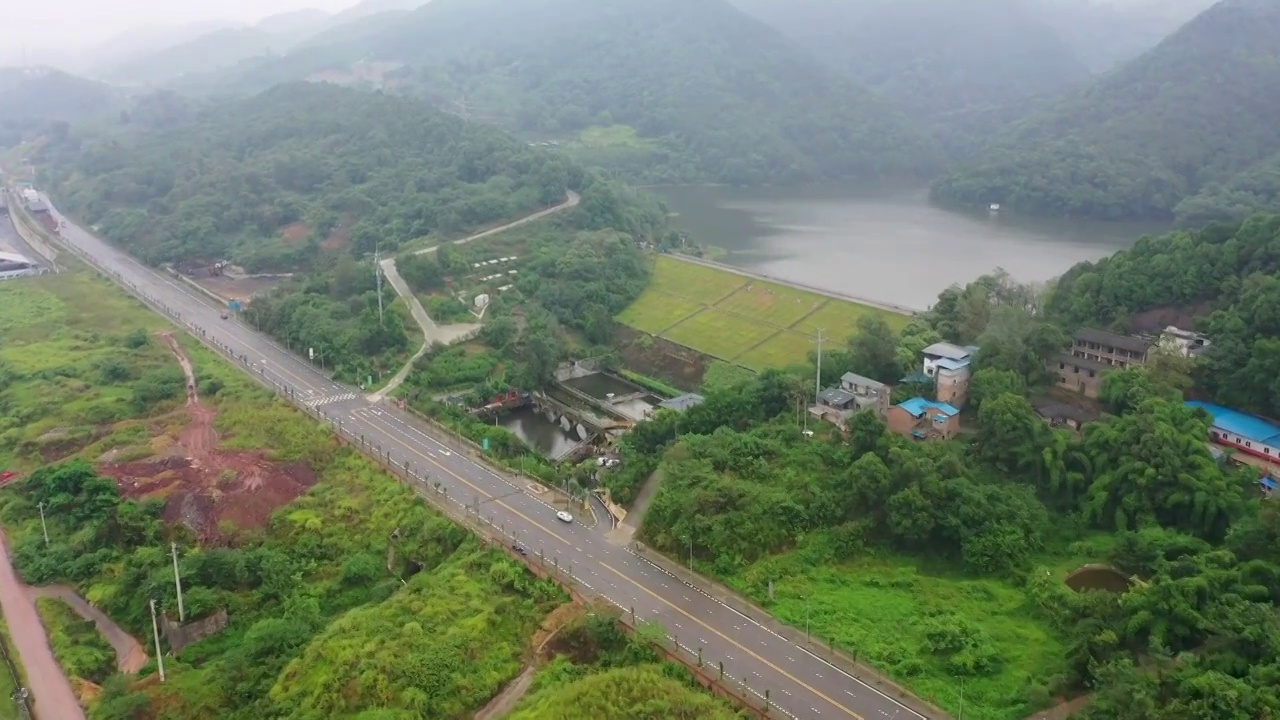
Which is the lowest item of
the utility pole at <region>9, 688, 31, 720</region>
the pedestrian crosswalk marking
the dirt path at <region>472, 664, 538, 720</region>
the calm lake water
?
the calm lake water

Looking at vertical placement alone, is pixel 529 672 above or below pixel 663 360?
above

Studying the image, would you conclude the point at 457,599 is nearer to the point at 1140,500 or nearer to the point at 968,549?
the point at 968,549

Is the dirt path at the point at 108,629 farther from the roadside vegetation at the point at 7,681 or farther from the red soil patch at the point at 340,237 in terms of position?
the red soil patch at the point at 340,237

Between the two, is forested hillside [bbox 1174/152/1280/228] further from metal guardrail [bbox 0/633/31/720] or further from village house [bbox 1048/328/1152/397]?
metal guardrail [bbox 0/633/31/720]

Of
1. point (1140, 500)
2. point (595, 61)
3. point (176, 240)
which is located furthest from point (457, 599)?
point (595, 61)

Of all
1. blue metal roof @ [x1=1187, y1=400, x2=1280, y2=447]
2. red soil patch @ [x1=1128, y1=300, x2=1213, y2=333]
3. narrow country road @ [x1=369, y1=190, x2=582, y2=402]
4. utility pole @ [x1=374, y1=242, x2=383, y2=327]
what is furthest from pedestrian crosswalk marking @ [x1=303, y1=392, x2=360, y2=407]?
blue metal roof @ [x1=1187, y1=400, x2=1280, y2=447]

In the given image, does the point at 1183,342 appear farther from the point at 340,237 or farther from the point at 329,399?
the point at 340,237

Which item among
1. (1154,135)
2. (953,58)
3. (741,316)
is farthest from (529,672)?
(953,58)
